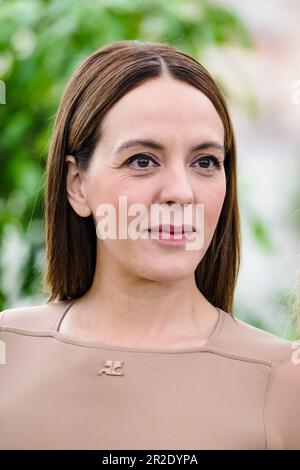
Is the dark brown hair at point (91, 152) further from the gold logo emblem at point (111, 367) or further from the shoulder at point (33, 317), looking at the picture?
the gold logo emblem at point (111, 367)

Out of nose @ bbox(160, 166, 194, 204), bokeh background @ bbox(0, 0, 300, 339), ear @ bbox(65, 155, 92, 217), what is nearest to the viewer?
nose @ bbox(160, 166, 194, 204)

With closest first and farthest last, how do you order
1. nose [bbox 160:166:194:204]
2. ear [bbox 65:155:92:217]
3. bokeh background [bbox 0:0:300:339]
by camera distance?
nose [bbox 160:166:194:204] → ear [bbox 65:155:92:217] → bokeh background [bbox 0:0:300:339]

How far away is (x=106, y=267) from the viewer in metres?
1.41

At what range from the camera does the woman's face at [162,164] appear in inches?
50.4

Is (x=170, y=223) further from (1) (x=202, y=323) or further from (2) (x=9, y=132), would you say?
(2) (x=9, y=132)

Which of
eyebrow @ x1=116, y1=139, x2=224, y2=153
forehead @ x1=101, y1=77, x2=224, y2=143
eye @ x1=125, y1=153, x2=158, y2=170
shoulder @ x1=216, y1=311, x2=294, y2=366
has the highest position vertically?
forehead @ x1=101, y1=77, x2=224, y2=143

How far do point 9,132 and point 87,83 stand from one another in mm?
968

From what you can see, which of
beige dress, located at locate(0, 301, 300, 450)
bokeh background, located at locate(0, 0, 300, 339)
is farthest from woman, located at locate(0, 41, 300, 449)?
bokeh background, located at locate(0, 0, 300, 339)

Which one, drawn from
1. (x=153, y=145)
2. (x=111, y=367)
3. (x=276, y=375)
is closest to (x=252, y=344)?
(x=276, y=375)

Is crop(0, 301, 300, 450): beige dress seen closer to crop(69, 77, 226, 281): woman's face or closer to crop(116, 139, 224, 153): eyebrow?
crop(69, 77, 226, 281): woman's face

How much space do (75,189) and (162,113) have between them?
0.21 m

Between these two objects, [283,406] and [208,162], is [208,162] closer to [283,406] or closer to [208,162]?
[208,162]

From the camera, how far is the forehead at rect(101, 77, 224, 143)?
1281 mm

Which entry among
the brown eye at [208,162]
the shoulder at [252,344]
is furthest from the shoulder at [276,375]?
the brown eye at [208,162]
